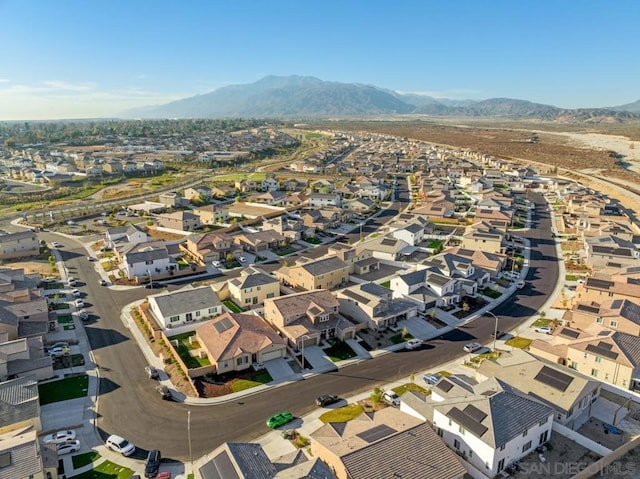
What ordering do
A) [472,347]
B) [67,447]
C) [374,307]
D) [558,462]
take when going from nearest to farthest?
[558,462] < [67,447] < [472,347] < [374,307]

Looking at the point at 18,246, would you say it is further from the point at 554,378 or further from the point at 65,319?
the point at 554,378

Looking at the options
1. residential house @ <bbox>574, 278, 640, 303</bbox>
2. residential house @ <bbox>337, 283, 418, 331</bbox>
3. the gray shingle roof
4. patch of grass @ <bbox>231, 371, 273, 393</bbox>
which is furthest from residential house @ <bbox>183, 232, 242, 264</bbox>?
residential house @ <bbox>574, 278, 640, 303</bbox>

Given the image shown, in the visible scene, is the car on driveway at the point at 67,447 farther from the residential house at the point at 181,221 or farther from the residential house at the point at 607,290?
the residential house at the point at 181,221

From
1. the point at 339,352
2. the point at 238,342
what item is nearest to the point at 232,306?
the point at 238,342

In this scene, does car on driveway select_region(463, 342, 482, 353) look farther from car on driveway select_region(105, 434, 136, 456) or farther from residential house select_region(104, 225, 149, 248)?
residential house select_region(104, 225, 149, 248)

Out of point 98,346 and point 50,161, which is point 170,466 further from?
point 50,161

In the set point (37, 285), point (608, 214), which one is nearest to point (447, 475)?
point (37, 285)

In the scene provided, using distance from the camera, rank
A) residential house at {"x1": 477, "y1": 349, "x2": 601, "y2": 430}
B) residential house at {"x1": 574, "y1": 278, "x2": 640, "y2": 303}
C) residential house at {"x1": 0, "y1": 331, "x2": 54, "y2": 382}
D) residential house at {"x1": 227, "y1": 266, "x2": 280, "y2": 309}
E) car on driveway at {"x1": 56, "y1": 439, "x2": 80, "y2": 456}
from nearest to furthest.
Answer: car on driveway at {"x1": 56, "y1": 439, "x2": 80, "y2": 456} < residential house at {"x1": 477, "y1": 349, "x2": 601, "y2": 430} < residential house at {"x1": 0, "y1": 331, "x2": 54, "y2": 382} < residential house at {"x1": 574, "y1": 278, "x2": 640, "y2": 303} < residential house at {"x1": 227, "y1": 266, "x2": 280, "y2": 309}
